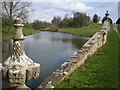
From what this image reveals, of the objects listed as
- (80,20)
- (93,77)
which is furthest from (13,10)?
(80,20)

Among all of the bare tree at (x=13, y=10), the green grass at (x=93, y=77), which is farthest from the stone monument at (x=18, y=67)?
the bare tree at (x=13, y=10)

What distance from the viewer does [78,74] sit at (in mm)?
5910

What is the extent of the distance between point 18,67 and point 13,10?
33120 millimetres

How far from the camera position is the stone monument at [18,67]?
3.46 m

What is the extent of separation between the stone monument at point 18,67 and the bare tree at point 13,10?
30.1 m

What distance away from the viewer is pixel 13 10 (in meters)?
34.6

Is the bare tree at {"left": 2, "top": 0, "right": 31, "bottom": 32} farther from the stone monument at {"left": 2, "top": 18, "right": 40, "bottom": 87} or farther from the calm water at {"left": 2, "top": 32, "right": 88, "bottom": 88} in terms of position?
the stone monument at {"left": 2, "top": 18, "right": 40, "bottom": 87}

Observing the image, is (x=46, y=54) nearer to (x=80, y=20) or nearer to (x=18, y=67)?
(x=18, y=67)

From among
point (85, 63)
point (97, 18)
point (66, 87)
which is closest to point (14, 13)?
point (85, 63)

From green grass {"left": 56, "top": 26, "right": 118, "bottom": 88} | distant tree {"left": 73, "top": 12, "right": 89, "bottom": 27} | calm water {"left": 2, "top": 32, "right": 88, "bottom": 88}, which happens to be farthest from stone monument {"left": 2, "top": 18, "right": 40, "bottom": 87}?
distant tree {"left": 73, "top": 12, "right": 89, "bottom": 27}

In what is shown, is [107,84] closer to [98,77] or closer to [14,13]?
[98,77]

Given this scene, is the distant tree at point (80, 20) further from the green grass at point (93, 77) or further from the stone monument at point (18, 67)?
the stone monument at point (18, 67)

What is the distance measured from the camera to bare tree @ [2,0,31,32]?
32.7 m

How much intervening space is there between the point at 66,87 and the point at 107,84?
119cm
